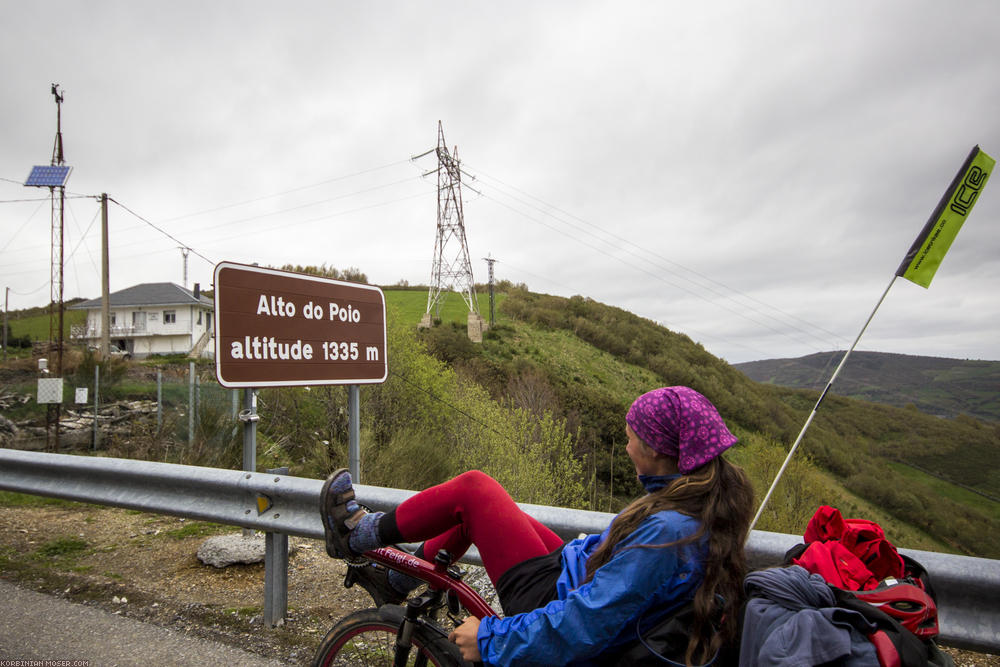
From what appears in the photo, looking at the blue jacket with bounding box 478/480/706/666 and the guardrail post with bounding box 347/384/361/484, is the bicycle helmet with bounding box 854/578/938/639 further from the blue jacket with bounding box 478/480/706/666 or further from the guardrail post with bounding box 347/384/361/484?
the guardrail post with bounding box 347/384/361/484

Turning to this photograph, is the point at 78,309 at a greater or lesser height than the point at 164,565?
greater

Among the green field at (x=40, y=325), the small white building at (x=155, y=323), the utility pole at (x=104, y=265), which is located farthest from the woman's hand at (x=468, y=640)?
the green field at (x=40, y=325)

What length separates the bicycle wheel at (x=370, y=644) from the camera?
6.56 feet

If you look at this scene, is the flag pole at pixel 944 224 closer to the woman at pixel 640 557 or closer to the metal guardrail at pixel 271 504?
the metal guardrail at pixel 271 504

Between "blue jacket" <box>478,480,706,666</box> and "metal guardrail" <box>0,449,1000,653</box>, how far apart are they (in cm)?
80

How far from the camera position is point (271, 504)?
119 inches

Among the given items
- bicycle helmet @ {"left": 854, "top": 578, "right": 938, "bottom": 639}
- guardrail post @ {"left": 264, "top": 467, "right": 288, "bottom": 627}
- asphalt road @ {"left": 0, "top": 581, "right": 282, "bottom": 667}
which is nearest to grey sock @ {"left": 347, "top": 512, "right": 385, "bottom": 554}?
asphalt road @ {"left": 0, "top": 581, "right": 282, "bottom": 667}

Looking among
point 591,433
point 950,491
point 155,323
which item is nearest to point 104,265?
point 155,323

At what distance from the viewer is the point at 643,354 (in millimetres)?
28859

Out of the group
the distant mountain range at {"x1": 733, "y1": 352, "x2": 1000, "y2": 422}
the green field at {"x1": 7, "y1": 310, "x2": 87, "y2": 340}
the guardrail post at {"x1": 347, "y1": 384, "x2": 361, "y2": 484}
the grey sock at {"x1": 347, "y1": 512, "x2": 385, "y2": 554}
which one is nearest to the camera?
the grey sock at {"x1": 347, "y1": 512, "x2": 385, "y2": 554}

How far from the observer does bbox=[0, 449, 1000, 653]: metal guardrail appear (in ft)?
6.63

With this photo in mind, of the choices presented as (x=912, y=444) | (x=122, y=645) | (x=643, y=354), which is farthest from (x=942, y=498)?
(x=122, y=645)

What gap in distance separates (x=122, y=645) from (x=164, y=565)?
1.13 metres

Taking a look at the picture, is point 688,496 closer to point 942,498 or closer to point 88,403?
point 88,403
